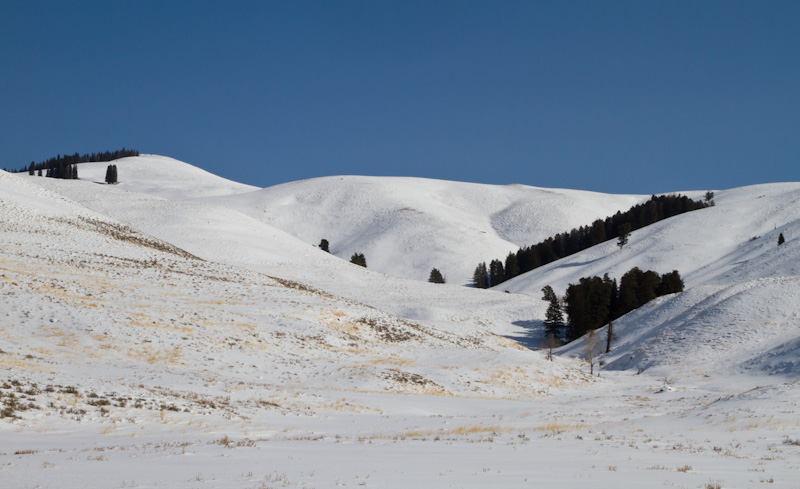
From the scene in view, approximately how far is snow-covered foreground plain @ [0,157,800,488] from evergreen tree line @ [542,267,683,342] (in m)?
4.01

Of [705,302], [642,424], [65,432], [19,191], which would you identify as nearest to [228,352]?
[65,432]

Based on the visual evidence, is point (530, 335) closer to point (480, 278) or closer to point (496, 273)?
point (480, 278)

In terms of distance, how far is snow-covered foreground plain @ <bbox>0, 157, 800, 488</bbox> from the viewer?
11258 mm

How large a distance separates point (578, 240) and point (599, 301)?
70.5 m

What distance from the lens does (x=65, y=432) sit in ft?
49.3

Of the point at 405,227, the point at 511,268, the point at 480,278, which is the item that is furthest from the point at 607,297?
the point at 405,227

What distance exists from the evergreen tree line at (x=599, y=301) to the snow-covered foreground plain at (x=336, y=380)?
4014mm

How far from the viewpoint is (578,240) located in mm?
141125

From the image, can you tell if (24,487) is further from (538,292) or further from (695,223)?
(695,223)

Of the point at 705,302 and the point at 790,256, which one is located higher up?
the point at 790,256

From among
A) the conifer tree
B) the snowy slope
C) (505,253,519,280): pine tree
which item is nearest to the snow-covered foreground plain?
the conifer tree

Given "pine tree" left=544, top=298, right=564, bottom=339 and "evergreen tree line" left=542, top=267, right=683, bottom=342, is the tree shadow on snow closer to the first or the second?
"pine tree" left=544, top=298, right=564, bottom=339

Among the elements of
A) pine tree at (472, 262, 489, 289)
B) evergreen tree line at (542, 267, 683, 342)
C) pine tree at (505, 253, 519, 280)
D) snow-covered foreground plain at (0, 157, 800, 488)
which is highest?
pine tree at (505, 253, 519, 280)

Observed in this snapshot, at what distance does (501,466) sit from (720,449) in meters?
6.88
